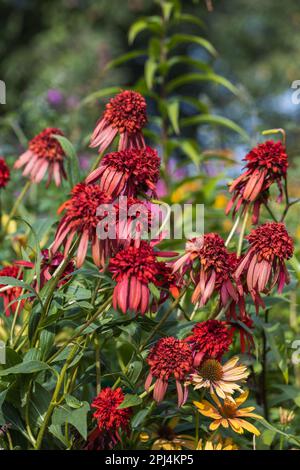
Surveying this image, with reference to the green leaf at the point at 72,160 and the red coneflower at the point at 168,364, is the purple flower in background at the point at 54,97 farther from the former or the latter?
the red coneflower at the point at 168,364

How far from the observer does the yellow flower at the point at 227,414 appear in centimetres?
101

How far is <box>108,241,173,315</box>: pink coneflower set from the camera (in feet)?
2.83

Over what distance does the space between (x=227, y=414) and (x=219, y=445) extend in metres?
0.06

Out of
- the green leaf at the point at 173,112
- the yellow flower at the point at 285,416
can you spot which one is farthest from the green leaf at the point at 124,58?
the yellow flower at the point at 285,416

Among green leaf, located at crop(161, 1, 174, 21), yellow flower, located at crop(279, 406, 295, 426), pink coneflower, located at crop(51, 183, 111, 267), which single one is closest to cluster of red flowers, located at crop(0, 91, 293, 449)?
Answer: pink coneflower, located at crop(51, 183, 111, 267)

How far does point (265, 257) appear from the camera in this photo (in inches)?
36.9

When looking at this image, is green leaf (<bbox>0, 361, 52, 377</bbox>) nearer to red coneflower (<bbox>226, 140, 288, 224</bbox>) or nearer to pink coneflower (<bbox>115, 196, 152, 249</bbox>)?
pink coneflower (<bbox>115, 196, 152, 249</bbox>)

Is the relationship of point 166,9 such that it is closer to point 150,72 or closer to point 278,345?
point 150,72

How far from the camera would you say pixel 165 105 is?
205cm

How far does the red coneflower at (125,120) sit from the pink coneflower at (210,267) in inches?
7.9

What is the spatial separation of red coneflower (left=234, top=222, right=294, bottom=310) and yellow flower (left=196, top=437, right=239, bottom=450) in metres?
0.26

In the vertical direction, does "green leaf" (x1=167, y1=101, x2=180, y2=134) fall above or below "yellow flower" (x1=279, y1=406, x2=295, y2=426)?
above

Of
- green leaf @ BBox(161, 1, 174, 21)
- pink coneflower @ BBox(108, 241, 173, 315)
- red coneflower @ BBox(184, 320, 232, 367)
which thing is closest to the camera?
pink coneflower @ BBox(108, 241, 173, 315)
